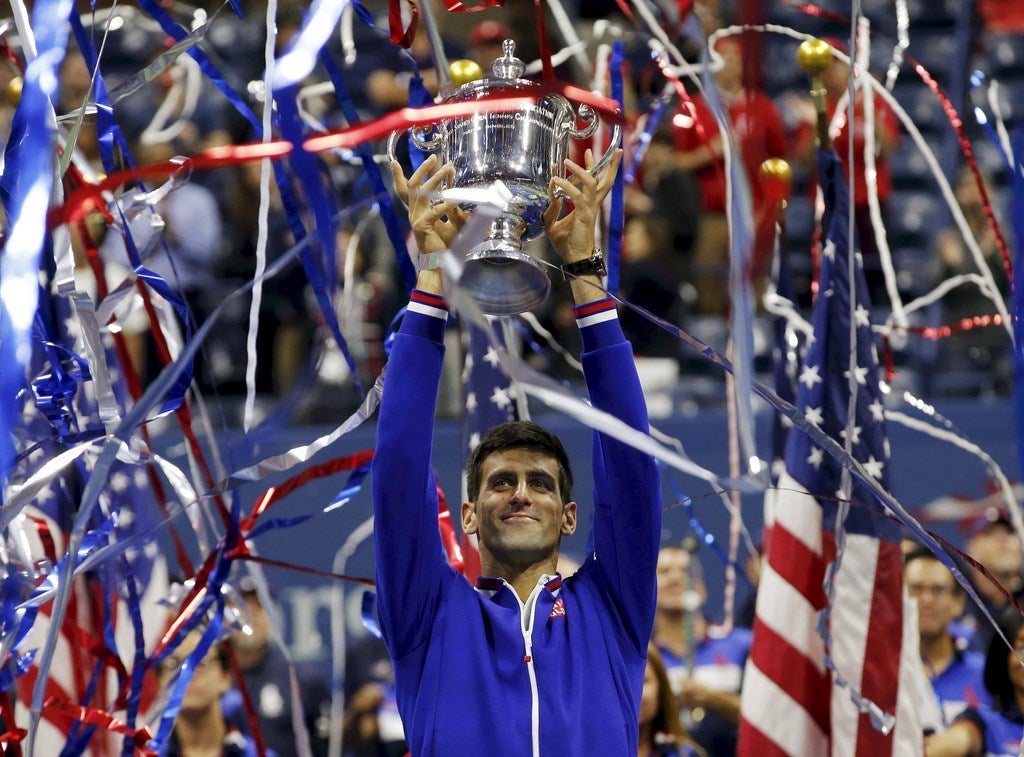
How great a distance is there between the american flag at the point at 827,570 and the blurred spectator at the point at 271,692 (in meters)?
1.50

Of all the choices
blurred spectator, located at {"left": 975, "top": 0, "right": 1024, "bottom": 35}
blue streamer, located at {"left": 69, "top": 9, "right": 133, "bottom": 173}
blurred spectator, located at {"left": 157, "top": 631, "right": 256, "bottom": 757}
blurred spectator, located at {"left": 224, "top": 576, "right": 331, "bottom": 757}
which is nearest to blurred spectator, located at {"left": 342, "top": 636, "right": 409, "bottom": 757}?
blurred spectator, located at {"left": 224, "top": 576, "right": 331, "bottom": 757}

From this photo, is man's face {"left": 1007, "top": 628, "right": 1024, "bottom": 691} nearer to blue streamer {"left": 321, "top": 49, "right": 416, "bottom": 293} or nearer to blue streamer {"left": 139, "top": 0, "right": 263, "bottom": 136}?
blue streamer {"left": 321, "top": 49, "right": 416, "bottom": 293}

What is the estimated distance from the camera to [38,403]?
200 centimetres

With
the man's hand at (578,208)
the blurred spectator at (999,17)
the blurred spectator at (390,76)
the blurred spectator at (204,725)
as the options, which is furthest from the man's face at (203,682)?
the blurred spectator at (999,17)

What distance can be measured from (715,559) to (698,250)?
127cm

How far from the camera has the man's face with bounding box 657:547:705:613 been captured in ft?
13.3

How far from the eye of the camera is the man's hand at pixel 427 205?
6.07 feet

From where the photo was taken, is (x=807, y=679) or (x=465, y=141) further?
(x=807, y=679)

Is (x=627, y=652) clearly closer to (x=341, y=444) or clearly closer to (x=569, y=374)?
(x=341, y=444)

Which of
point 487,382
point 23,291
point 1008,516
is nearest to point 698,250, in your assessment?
point 1008,516

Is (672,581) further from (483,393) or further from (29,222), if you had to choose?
(29,222)

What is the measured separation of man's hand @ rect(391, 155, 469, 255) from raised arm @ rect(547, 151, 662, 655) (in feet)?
0.48

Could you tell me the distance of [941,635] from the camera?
148 inches

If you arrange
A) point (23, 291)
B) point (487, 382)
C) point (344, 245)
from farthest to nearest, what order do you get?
point (344, 245) → point (487, 382) → point (23, 291)
